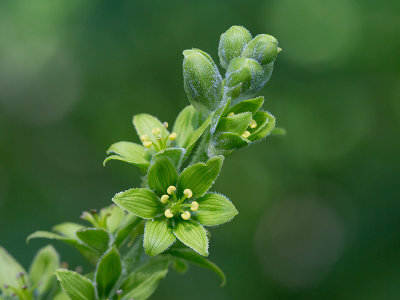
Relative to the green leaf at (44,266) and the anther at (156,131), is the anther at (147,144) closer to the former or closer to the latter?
the anther at (156,131)

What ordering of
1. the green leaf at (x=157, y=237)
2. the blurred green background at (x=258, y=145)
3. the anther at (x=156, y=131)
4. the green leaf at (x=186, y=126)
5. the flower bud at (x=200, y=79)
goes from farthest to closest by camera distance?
the blurred green background at (x=258, y=145) < the anther at (x=156, y=131) < the green leaf at (x=186, y=126) < the flower bud at (x=200, y=79) < the green leaf at (x=157, y=237)

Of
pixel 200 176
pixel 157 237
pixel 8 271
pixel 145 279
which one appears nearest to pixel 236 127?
pixel 200 176

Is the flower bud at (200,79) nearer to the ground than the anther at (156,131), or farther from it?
farther from it

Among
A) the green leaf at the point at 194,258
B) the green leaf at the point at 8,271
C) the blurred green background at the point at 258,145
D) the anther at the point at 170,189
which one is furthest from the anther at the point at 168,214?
the blurred green background at the point at 258,145

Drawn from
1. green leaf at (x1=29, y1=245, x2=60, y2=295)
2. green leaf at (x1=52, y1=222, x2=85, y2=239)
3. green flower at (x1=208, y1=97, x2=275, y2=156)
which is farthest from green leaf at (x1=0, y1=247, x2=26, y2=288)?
green flower at (x1=208, y1=97, x2=275, y2=156)

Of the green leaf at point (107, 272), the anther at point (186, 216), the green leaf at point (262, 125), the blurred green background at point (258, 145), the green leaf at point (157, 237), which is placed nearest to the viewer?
the green leaf at point (157, 237)

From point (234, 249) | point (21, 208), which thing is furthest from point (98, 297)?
point (234, 249)

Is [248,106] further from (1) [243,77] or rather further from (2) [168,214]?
(2) [168,214]
